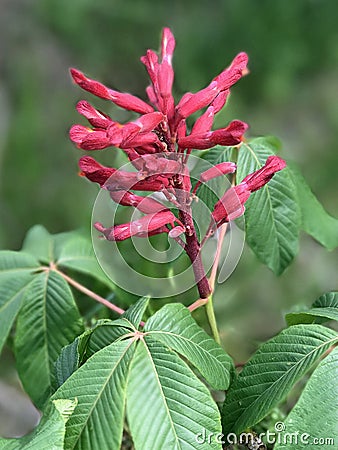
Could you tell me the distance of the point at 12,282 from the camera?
807mm

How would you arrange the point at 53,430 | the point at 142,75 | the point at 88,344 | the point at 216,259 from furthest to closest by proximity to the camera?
the point at 142,75
the point at 216,259
the point at 88,344
the point at 53,430

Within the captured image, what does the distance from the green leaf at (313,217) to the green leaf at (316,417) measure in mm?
318

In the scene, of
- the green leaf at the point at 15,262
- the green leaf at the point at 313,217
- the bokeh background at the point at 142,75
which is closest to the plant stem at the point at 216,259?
the green leaf at the point at 313,217

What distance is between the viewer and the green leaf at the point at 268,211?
747 mm

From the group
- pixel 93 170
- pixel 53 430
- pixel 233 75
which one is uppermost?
pixel 233 75

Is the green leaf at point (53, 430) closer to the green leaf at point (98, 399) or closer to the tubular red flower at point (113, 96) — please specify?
the green leaf at point (98, 399)

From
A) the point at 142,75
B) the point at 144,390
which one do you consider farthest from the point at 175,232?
the point at 142,75

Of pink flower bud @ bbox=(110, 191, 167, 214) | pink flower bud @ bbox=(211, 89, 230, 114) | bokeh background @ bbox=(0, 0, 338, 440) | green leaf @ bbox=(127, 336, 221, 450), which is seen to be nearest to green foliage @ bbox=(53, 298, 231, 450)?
green leaf @ bbox=(127, 336, 221, 450)

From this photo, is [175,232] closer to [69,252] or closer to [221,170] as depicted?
[221,170]

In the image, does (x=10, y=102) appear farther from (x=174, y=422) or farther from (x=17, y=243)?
(x=174, y=422)

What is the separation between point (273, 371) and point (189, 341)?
76 mm

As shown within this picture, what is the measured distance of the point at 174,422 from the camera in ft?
1.76

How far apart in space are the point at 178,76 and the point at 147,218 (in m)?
2.21

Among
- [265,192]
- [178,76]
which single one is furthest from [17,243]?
[265,192]
